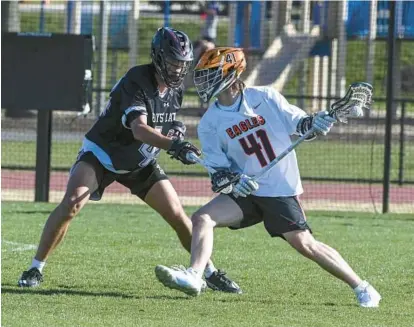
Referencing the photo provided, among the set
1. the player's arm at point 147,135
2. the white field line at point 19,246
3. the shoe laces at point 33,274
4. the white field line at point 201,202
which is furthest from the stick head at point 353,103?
the white field line at point 201,202

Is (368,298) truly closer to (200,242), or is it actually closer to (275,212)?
(275,212)

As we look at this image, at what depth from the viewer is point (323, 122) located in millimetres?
7004

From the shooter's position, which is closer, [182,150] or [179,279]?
[179,279]

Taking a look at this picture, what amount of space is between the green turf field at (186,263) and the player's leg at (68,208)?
0.13 m

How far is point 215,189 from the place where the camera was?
23.2 feet

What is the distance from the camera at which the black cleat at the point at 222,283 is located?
7.75 meters

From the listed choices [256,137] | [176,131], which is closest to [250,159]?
[256,137]

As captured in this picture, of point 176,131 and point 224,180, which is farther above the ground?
point 176,131

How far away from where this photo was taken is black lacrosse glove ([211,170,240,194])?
703 centimetres

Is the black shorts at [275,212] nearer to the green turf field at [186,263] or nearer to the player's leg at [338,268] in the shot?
the player's leg at [338,268]

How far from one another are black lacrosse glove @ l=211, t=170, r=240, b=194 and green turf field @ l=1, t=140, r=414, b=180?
8.82 metres

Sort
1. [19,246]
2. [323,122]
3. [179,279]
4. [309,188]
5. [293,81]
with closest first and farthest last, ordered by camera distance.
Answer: [179,279] < [323,122] < [19,246] < [309,188] < [293,81]

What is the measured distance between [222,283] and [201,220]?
76cm

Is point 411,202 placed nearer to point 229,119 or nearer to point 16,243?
point 16,243
